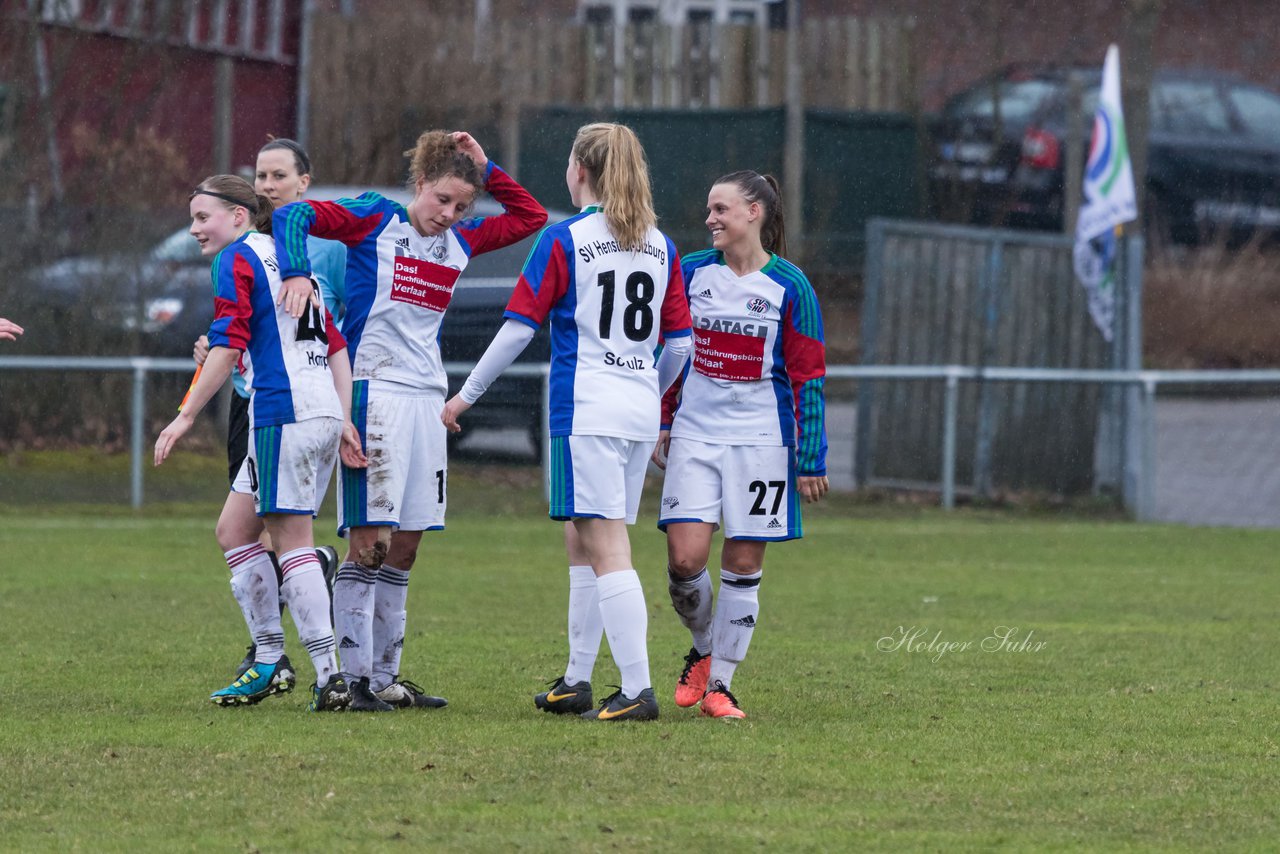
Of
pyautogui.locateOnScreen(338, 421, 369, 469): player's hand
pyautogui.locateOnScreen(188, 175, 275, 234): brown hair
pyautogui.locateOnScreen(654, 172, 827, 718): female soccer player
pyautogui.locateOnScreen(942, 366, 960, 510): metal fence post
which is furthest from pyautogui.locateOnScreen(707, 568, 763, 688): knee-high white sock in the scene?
pyautogui.locateOnScreen(942, 366, 960, 510): metal fence post

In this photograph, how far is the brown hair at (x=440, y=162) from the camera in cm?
654

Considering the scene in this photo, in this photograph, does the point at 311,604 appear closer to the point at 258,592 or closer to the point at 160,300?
the point at 258,592

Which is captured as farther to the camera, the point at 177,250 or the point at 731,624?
the point at 177,250

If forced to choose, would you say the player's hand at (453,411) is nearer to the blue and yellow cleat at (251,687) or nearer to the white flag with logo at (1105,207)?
the blue and yellow cleat at (251,687)

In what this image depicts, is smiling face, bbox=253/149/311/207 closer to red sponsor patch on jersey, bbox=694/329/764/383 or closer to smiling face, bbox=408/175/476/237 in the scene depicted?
smiling face, bbox=408/175/476/237

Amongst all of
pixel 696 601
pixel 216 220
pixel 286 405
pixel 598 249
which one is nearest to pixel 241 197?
pixel 216 220

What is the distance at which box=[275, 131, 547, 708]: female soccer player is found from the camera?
6.53m

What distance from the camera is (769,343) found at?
21.7 feet

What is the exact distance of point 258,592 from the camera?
6797 millimetres

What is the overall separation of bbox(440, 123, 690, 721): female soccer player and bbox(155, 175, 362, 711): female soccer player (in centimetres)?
43

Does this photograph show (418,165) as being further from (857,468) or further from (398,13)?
(398,13)

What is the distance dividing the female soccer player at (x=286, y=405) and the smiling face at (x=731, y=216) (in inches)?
50.3

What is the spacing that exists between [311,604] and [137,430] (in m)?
8.13

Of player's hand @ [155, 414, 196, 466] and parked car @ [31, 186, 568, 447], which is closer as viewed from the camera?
player's hand @ [155, 414, 196, 466]
